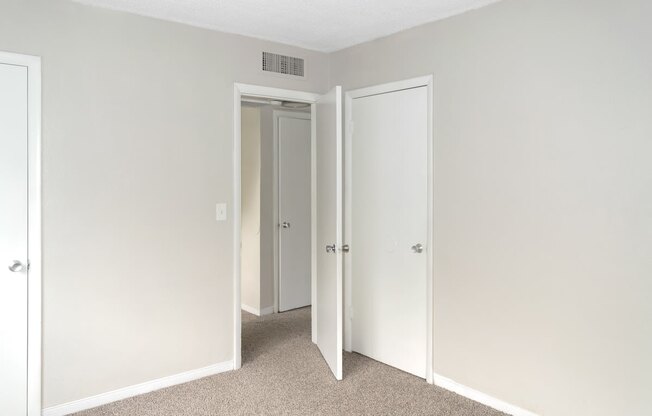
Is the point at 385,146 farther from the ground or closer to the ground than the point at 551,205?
farther from the ground

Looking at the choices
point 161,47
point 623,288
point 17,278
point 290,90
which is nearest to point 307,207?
point 290,90

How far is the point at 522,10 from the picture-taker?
2.70 m

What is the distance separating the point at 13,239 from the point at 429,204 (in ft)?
8.10

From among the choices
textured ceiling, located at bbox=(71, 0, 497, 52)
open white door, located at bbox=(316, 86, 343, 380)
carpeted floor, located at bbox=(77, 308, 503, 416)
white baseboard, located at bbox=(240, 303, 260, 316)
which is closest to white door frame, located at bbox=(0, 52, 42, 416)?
carpeted floor, located at bbox=(77, 308, 503, 416)

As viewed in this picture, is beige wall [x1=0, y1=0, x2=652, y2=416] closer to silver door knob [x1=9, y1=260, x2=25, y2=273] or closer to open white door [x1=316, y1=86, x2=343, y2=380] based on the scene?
silver door knob [x1=9, y1=260, x2=25, y2=273]

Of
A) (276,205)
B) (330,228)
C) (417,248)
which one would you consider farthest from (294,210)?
(417,248)

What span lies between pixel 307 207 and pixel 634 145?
3.40m

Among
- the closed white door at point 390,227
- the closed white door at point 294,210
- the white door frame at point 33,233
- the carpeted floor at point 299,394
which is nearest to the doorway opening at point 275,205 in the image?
the closed white door at point 294,210

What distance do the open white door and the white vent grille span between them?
Result: 0.29 m

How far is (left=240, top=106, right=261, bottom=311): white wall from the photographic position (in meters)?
5.00

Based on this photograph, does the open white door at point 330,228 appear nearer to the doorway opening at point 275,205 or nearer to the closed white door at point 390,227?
the closed white door at point 390,227

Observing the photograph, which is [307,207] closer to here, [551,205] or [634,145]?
[551,205]

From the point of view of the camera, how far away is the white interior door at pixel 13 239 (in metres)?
2.64

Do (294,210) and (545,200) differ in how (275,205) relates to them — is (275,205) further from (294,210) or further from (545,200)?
(545,200)
